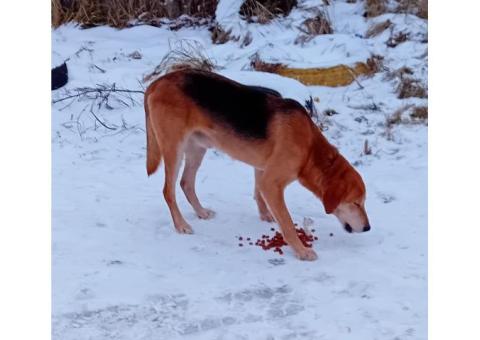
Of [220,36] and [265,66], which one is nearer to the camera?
[265,66]

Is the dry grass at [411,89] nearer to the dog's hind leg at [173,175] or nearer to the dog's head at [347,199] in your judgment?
the dog's head at [347,199]

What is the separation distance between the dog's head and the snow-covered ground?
0.61ft

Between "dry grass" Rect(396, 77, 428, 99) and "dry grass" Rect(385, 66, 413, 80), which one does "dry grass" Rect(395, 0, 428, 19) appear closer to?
"dry grass" Rect(385, 66, 413, 80)

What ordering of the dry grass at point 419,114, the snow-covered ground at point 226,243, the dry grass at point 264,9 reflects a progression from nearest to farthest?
the snow-covered ground at point 226,243
the dry grass at point 419,114
the dry grass at point 264,9

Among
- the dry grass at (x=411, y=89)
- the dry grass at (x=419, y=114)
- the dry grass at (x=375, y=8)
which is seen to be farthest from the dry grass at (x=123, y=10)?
the dry grass at (x=419, y=114)

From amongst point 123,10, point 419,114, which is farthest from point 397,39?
point 123,10

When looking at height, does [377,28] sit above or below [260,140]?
below

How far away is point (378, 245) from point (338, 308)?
98 centimetres

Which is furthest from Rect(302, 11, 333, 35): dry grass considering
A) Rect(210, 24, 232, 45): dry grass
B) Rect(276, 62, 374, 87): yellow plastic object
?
Rect(276, 62, 374, 87): yellow plastic object

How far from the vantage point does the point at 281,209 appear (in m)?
5.03

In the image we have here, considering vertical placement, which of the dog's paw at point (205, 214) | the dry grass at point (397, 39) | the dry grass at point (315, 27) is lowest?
the dry grass at point (315, 27)

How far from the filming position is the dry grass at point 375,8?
33.6ft

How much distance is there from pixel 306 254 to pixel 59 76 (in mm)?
4098

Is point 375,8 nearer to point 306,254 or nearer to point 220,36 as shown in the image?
point 220,36
